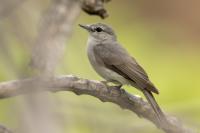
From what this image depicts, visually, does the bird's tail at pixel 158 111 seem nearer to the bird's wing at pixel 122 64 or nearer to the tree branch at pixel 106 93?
the tree branch at pixel 106 93

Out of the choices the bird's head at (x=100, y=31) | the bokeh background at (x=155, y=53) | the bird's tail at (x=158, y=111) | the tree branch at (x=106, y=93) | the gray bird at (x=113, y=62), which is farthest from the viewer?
the bird's head at (x=100, y=31)

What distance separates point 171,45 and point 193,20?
0.87m

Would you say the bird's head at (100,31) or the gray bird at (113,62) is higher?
the bird's head at (100,31)

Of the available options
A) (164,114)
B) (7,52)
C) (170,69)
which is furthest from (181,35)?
(7,52)

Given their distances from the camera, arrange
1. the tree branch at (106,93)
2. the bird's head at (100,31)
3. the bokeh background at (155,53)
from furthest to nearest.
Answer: the bird's head at (100,31), the tree branch at (106,93), the bokeh background at (155,53)

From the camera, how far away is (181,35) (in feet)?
39.9

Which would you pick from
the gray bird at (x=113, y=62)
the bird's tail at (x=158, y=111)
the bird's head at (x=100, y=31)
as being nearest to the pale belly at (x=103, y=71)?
the gray bird at (x=113, y=62)

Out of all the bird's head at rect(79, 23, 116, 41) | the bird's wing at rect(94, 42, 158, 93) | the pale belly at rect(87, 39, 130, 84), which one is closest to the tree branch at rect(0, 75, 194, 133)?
the bird's wing at rect(94, 42, 158, 93)

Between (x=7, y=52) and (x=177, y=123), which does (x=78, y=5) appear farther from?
(x=177, y=123)

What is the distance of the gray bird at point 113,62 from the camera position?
4.72 meters

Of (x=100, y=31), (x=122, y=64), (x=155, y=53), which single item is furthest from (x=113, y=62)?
(x=155, y=53)

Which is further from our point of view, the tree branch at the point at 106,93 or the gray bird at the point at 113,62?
the gray bird at the point at 113,62

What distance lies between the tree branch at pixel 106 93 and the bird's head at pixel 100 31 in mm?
945

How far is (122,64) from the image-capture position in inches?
199
